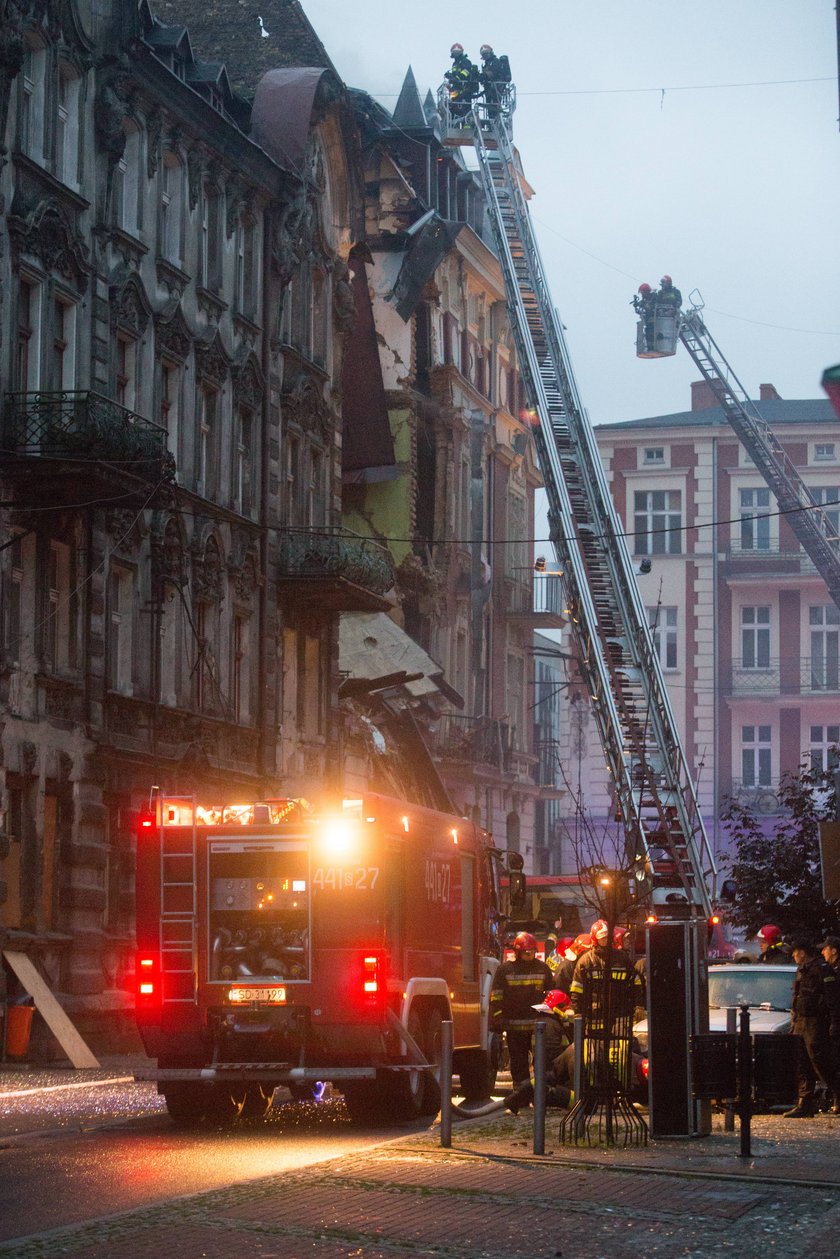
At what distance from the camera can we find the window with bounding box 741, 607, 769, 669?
7569 cm

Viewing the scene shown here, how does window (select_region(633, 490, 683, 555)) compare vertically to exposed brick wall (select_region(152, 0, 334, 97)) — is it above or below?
below

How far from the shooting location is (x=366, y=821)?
58.7 ft

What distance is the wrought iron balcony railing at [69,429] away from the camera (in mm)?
27766

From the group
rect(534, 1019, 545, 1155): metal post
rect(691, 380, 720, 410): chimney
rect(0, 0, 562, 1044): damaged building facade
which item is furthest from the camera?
rect(691, 380, 720, 410): chimney

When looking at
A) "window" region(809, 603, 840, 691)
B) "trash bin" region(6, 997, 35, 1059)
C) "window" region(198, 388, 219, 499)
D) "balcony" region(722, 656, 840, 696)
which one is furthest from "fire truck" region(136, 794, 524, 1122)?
"window" region(809, 603, 840, 691)

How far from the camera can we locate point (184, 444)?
34250 mm

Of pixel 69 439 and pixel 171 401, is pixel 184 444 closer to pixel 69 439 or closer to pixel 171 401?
pixel 171 401

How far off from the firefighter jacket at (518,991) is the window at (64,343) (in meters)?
12.0

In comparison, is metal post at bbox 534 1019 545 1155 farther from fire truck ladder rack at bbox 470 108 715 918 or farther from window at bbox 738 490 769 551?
Result: window at bbox 738 490 769 551

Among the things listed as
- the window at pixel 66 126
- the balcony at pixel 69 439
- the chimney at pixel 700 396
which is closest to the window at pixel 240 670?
the balcony at pixel 69 439

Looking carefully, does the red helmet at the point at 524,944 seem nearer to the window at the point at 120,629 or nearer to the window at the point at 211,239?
the window at the point at 120,629

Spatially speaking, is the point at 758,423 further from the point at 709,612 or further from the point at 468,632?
the point at 709,612

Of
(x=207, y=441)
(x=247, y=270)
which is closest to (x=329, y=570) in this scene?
(x=207, y=441)

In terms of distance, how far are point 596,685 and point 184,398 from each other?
7.73m
